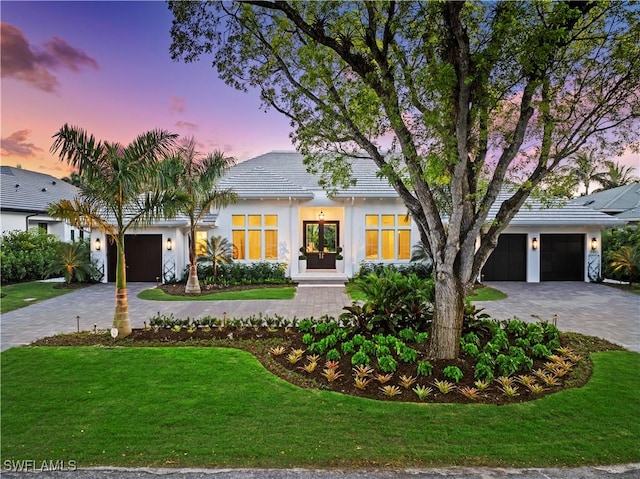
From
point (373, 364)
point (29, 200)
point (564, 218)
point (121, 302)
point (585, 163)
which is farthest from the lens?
point (29, 200)

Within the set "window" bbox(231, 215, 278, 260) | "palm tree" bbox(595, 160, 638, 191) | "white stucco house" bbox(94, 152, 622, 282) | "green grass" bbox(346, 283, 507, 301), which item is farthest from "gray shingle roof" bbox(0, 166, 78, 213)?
"palm tree" bbox(595, 160, 638, 191)

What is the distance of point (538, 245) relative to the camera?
55.2 ft

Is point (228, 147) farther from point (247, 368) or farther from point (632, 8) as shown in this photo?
point (632, 8)

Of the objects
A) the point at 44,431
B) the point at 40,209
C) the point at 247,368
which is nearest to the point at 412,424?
the point at 247,368

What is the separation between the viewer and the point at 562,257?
17078 millimetres

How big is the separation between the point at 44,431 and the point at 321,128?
245 inches

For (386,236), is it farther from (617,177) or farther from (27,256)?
(617,177)

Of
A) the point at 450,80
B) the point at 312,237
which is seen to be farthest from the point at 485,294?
the point at 450,80

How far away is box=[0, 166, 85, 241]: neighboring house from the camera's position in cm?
1974

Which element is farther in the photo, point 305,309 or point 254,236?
point 254,236

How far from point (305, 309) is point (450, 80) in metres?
7.58

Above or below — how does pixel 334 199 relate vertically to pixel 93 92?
below

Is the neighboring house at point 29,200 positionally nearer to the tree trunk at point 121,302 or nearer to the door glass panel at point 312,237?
the door glass panel at point 312,237

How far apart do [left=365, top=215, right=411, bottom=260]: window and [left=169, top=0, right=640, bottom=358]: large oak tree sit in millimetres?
9940
